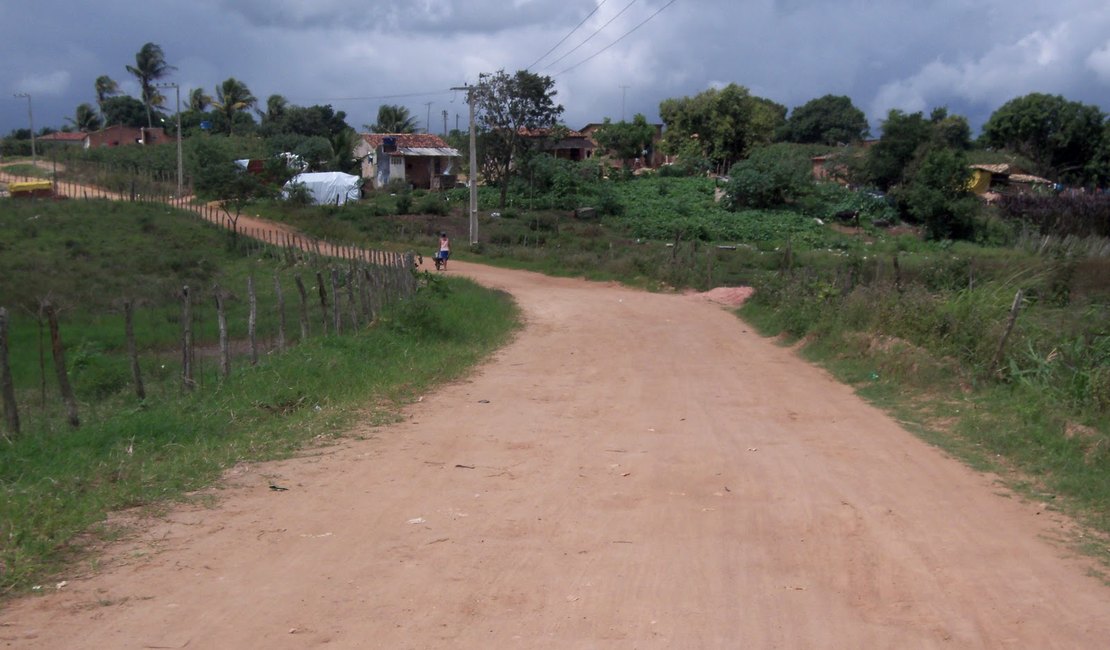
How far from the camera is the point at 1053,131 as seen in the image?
211 ft

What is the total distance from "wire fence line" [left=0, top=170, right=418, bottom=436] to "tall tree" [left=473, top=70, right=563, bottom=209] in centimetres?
2186

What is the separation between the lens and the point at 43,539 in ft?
20.0

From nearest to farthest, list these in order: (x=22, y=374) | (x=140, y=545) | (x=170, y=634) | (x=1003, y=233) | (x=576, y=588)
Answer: (x=170, y=634) → (x=576, y=588) → (x=140, y=545) → (x=22, y=374) → (x=1003, y=233)

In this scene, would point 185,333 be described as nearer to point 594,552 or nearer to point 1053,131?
point 594,552

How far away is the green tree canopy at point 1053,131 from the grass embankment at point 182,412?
5523 cm

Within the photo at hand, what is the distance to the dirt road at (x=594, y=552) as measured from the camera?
516 cm

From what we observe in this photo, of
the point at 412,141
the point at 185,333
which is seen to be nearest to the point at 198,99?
the point at 412,141

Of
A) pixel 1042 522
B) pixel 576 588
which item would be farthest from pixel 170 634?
pixel 1042 522

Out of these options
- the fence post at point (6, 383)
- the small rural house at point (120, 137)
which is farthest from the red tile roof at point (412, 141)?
the fence post at point (6, 383)

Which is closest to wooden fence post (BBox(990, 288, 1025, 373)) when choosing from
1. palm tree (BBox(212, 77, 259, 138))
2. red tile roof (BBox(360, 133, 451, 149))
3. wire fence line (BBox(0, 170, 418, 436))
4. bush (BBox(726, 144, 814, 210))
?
wire fence line (BBox(0, 170, 418, 436))

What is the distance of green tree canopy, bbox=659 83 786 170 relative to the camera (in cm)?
6944

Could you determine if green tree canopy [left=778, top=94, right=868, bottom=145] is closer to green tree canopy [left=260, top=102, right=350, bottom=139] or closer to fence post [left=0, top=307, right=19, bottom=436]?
green tree canopy [left=260, top=102, right=350, bottom=139]

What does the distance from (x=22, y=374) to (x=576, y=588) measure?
46.6 ft

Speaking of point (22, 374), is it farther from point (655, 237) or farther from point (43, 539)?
point (655, 237)
